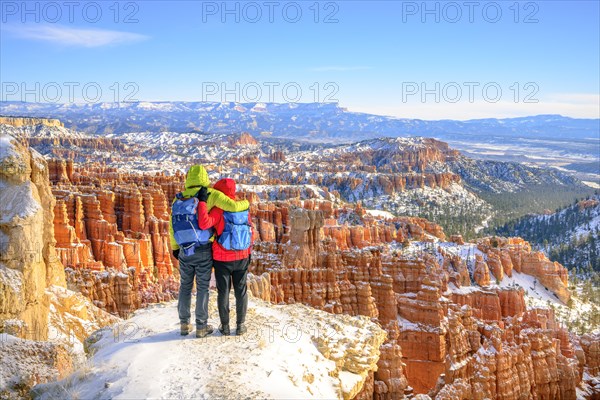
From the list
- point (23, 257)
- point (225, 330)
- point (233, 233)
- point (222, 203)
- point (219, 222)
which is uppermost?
point (222, 203)

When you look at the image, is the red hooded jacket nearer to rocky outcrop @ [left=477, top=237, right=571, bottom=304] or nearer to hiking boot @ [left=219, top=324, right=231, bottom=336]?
hiking boot @ [left=219, top=324, right=231, bottom=336]

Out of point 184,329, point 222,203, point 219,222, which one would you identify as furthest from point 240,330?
point 222,203

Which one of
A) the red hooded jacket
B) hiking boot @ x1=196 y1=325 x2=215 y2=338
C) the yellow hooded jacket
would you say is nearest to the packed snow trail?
hiking boot @ x1=196 y1=325 x2=215 y2=338

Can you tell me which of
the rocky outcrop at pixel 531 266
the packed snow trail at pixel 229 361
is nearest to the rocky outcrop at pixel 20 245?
the packed snow trail at pixel 229 361

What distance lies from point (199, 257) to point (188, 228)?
50cm

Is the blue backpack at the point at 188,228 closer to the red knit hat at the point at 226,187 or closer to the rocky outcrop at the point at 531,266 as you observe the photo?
the red knit hat at the point at 226,187

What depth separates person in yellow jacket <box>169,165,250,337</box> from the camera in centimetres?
729

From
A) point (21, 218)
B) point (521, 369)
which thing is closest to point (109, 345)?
point (21, 218)

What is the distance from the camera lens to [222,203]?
7266 mm

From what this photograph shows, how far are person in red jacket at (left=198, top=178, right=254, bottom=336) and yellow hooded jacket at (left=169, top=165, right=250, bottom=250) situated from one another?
0.34 ft

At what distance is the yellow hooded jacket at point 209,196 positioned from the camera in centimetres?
727

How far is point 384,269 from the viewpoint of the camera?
28.2 metres

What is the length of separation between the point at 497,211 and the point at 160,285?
316 ft

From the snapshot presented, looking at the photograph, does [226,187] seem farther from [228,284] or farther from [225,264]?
[228,284]
